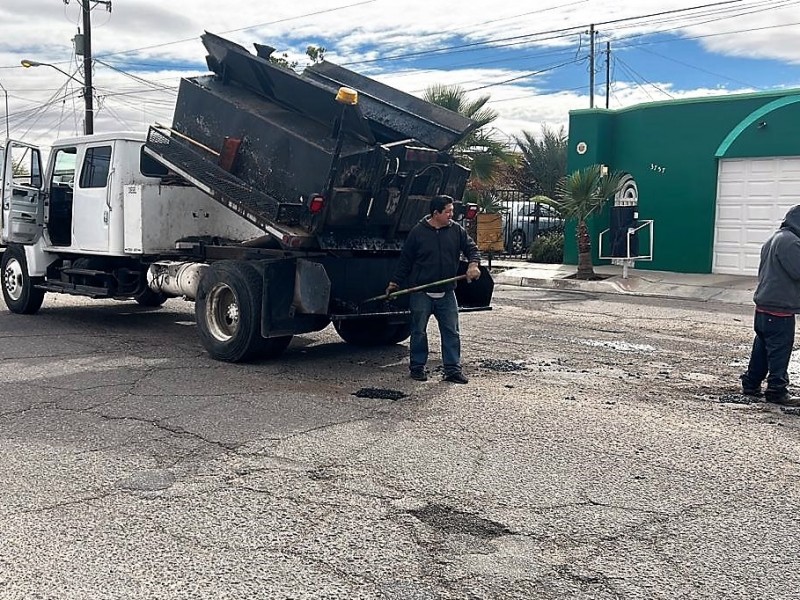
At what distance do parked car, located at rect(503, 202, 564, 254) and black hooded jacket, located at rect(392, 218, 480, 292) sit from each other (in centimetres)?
1759

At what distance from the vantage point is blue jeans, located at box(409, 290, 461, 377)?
318 inches

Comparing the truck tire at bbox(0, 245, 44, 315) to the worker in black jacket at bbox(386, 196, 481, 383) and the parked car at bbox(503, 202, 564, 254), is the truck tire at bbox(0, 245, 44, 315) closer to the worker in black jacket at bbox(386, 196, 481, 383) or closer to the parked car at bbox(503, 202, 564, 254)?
the worker in black jacket at bbox(386, 196, 481, 383)

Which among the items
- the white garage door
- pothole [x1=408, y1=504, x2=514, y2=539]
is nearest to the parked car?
the white garage door

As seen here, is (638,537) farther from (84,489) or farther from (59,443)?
(59,443)

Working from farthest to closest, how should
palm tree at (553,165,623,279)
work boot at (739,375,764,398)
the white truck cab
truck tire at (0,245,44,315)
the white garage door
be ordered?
palm tree at (553,165,623,279)
the white garage door
truck tire at (0,245,44,315)
the white truck cab
work boot at (739,375,764,398)

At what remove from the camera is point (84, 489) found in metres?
4.95

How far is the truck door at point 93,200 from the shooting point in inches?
416

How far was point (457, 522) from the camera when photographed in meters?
4.52

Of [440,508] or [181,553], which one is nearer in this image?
[181,553]

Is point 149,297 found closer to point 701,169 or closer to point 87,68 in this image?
point 701,169

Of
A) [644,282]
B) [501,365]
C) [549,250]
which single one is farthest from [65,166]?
[549,250]

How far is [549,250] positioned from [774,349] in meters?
15.9

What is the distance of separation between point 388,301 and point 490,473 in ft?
12.3

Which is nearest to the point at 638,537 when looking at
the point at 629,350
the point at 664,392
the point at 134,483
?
the point at 134,483
